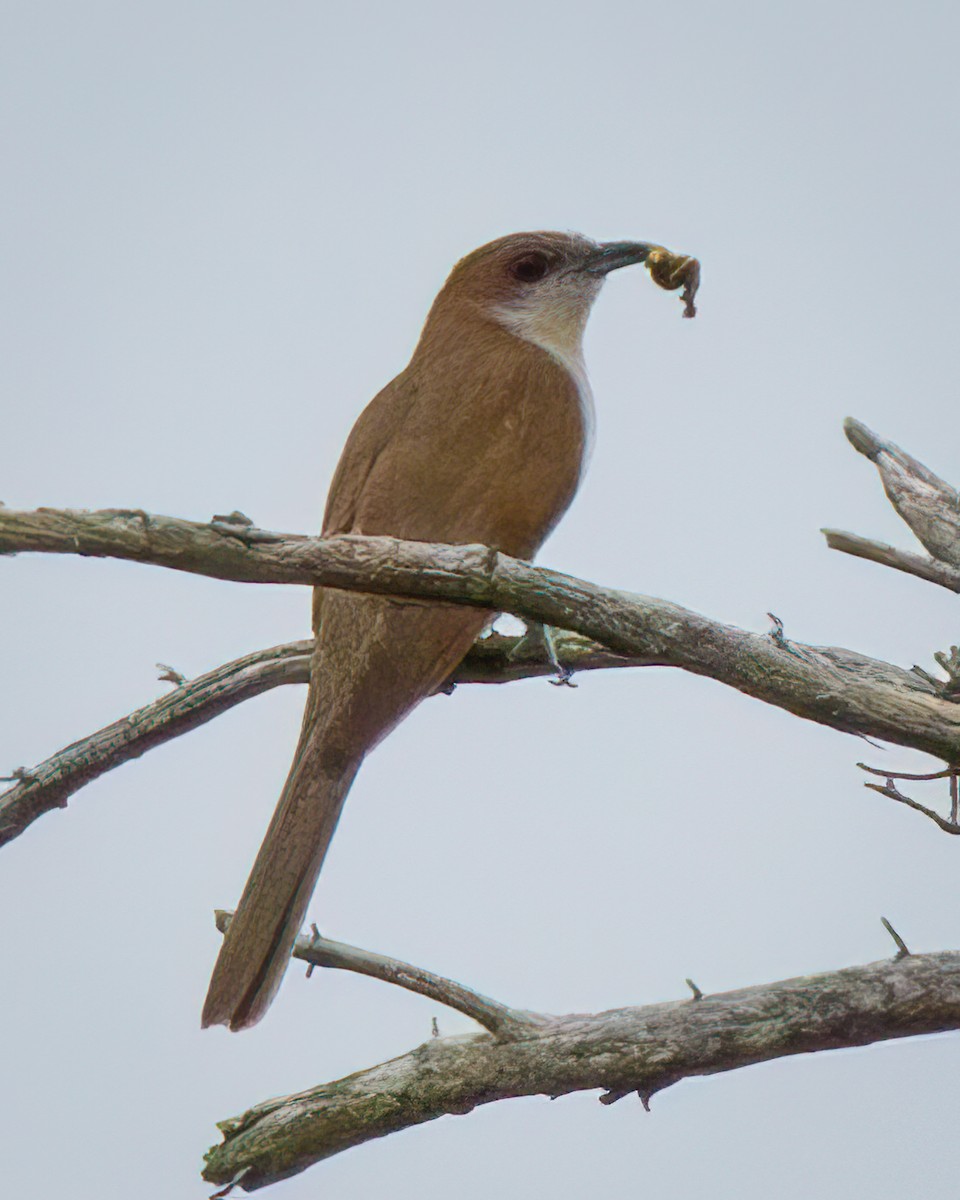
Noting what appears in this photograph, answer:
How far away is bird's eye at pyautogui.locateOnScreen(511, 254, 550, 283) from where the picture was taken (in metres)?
3.15

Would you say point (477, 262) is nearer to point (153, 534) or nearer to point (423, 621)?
point (423, 621)

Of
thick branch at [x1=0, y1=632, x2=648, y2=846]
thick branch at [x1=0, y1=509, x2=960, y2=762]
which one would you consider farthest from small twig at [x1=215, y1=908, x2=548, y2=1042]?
thick branch at [x1=0, y1=509, x2=960, y2=762]

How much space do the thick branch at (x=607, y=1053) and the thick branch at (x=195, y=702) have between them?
0.90 m

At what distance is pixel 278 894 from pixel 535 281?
1687mm

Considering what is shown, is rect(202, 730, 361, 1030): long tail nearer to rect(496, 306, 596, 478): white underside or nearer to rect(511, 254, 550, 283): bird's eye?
rect(496, 306, 596, 478): white underside

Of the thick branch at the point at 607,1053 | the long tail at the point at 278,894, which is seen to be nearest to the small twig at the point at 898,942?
the thick branch at the point at 607,1053

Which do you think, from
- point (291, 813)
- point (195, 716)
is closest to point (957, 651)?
point (291, 813)

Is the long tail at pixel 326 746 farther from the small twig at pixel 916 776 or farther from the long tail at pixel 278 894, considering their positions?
the small twig at pixel 916 776

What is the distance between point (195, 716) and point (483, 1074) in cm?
124

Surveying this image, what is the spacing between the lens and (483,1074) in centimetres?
258

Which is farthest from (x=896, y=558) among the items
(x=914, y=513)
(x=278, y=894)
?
(x=278, y=894)

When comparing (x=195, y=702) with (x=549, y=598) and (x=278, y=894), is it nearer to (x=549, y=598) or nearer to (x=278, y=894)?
(x=278, y=894)

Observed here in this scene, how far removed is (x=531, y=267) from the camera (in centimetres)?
316

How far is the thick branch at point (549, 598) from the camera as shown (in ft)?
6.59
